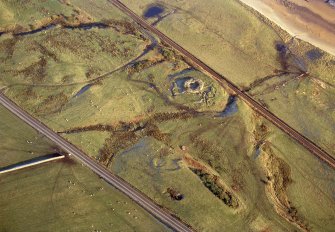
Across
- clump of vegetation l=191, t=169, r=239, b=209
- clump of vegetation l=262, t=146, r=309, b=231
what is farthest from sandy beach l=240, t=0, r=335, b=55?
clump of vegetation l=191, t=169, r=239, b=209

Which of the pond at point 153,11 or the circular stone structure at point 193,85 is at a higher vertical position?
the pond at point 153,11

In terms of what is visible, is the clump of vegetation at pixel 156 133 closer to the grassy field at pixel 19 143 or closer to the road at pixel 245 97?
the grassy field at pixel 19 143

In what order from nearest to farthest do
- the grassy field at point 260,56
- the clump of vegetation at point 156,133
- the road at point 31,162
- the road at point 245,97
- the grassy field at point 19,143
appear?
the road at point 31,162
the grassy field at point 19,143
the clump of vegetation at point 156,133
the road at point 245,97
the grassy field at point 260,56

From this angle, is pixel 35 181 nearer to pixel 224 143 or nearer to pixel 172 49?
pixel 224 143

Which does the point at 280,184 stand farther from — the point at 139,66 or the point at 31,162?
the point at 31,162

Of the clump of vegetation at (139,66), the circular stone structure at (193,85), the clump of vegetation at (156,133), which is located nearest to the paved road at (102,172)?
the clump of vegetation at (156,133)
